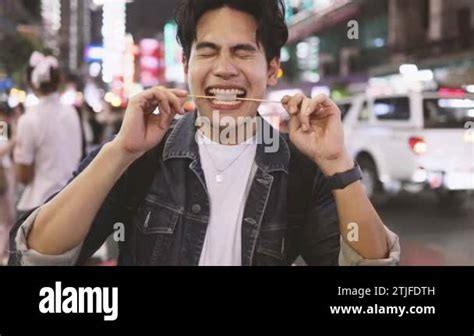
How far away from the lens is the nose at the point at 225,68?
6.38 feet

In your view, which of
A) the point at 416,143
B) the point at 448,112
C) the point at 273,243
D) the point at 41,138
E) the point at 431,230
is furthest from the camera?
the point at 416,143

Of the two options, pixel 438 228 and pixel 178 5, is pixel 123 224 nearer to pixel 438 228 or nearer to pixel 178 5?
pixel 178 5

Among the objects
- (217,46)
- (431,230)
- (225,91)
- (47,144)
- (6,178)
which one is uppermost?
(217,46)

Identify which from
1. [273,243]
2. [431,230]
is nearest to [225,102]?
[273,243]

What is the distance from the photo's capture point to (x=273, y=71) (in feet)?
6.62

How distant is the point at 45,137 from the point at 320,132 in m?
0.99

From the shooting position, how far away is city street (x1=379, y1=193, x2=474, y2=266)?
219 centimetres

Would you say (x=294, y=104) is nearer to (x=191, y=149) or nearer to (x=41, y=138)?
(x=191, y=149)

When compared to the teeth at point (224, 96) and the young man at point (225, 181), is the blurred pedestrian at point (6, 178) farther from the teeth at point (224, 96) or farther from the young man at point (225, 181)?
the teeth at point (224, 96)

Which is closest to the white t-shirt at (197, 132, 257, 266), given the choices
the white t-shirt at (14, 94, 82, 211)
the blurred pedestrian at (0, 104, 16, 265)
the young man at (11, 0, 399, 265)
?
the young man at (11, 0, 399, 265)

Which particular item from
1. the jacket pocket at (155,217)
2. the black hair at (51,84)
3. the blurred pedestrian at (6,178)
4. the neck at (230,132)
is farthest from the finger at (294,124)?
the blurred pedestrian at (6,178)

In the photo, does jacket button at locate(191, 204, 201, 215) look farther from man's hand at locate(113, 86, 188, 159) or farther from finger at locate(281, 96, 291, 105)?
finger at locate(281, 96, 291, 105)
